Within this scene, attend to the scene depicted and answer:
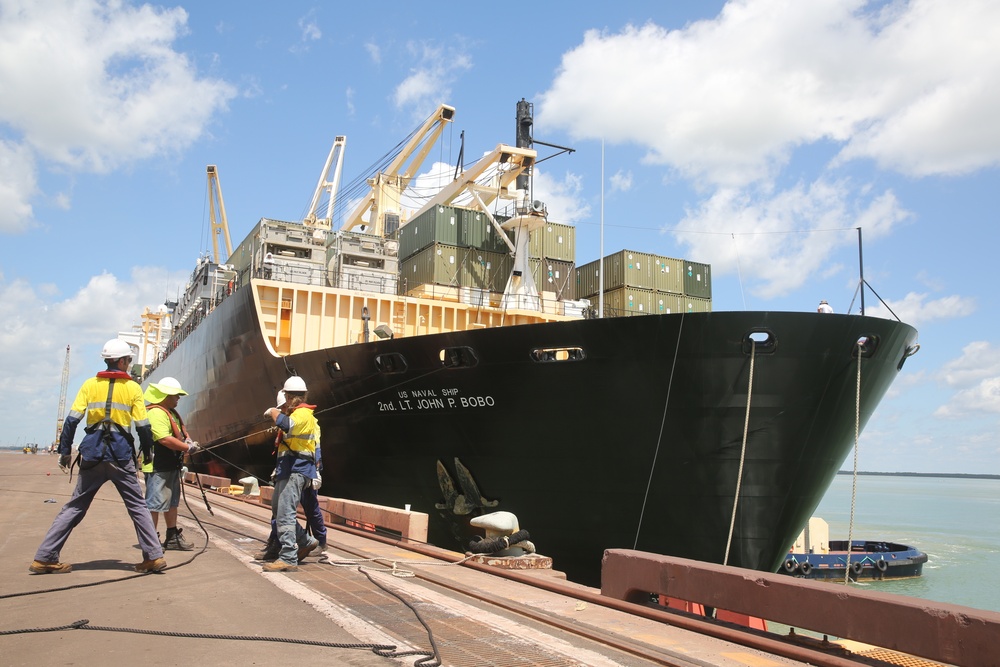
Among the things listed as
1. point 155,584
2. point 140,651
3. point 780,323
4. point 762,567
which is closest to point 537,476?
point 762,567

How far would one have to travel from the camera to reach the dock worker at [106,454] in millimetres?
5797

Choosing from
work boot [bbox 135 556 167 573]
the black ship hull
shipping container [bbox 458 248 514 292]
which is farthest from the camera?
shipping container [bbox 458 248 514 292]

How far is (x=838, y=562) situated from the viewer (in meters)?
24.6

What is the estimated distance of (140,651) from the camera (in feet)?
12.7

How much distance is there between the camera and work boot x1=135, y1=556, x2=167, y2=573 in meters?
6.02

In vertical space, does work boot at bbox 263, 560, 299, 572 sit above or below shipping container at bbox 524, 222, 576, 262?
below

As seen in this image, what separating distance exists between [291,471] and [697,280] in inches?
799

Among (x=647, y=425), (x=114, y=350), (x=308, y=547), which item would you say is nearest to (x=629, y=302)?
(x=647, y=425)

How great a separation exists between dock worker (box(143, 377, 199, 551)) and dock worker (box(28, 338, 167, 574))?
738 millimetres

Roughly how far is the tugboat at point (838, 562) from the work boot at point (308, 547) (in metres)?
19.9

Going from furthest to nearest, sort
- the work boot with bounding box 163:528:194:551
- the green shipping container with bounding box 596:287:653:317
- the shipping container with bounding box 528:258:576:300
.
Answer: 1. the shipping container with bounding box 528:258:576:300
2. the green shipping container with bounding box 596:287:653:317
3. the work boot with bounding box 163:528:194:551

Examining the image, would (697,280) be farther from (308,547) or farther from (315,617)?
(315,617)

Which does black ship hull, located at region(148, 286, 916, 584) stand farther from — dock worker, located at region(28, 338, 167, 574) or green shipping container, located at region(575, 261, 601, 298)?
A: green shipping container, located at region(575, 261, 601, 298)

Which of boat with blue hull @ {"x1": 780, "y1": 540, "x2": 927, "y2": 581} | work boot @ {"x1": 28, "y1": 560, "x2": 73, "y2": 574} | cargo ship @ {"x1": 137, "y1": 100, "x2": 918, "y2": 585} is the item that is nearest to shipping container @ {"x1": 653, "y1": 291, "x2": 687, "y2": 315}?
boat with blue hull @ {"x1": 780, "y1": 540, "x2": 927, "y2": 581}
